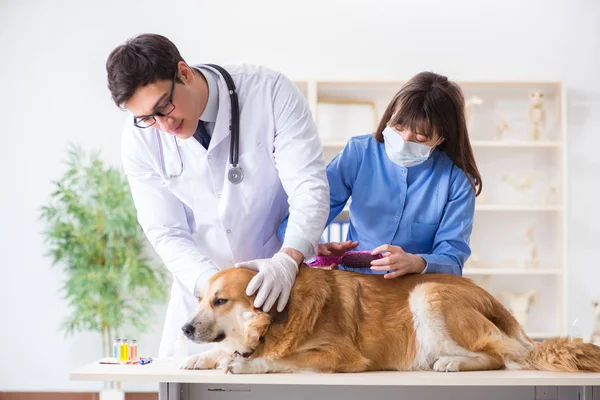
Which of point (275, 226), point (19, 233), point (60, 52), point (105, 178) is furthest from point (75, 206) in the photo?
point (275, 226)

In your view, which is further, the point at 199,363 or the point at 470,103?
Result: the point at 470,103

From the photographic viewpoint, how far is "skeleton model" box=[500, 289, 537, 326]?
184 inches

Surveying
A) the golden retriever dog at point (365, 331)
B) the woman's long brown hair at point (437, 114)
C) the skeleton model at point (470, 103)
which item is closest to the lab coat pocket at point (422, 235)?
the woman's long brown hair at point (437, 114)

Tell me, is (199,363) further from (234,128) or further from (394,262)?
(234,128)

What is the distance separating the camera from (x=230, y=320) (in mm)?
1574

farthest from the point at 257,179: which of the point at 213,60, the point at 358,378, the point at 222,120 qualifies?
the point at 213,60

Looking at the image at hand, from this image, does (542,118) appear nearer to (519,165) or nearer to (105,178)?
(519,165)

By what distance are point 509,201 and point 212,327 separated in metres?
3.69

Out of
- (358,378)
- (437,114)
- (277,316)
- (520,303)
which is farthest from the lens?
(520,303)

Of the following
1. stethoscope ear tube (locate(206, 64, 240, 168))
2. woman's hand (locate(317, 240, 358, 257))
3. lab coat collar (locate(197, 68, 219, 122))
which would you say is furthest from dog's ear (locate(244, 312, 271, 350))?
lab coat collar (locate(197, 68, 219, 122))

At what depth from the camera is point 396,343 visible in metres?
1.68

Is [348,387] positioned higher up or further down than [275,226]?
further down

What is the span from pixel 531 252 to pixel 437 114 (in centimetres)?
301

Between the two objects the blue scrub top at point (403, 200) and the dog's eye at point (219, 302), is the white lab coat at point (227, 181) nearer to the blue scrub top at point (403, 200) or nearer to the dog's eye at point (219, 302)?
the blue scrub top at point (403, 200)
